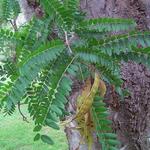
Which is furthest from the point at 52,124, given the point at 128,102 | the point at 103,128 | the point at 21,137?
the point at 21,137

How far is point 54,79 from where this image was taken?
2.68 feet

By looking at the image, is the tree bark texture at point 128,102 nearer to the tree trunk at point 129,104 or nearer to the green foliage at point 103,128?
the tree trunk at point 129,104

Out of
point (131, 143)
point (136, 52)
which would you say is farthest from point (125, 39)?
point (131, 143)

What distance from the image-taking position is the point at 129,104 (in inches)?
50.4

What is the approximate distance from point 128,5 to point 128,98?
33cm

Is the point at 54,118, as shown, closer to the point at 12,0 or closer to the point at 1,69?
the point at 1,69

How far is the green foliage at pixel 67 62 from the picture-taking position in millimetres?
778

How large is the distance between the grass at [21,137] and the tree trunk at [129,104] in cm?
410

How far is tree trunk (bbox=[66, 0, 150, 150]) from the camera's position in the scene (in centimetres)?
127

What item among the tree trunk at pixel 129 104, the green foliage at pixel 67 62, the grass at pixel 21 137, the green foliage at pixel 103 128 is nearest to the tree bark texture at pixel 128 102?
the tree trunk at pixel 129 104

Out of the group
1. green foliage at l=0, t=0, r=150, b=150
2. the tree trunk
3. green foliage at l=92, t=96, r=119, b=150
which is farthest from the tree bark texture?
green foliage at l=92, t=96, r=119, b=150

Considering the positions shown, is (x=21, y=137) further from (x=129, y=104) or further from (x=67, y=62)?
(x=67, y=62)

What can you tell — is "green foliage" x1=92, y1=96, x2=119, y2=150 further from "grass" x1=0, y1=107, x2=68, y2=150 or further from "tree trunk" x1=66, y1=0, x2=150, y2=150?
"grass" x1=0, y1=107, x2=68, y2=150

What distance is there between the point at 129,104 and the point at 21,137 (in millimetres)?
4994
